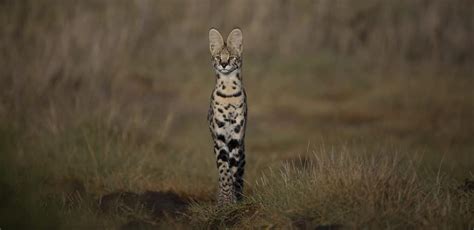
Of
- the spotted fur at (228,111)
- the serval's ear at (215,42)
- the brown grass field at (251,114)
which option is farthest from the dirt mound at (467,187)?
the serval's ear at (215,42)

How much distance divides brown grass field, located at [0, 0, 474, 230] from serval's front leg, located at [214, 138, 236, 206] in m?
0.18

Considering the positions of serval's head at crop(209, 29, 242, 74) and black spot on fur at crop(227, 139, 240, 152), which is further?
black spot on fur at crop(227, 139, 240, 152)

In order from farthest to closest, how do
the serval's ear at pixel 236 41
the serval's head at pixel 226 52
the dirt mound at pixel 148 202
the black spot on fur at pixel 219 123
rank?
1. the dirt mound at pixel 148 202
2. the black spot on fur at pixel 219 123
3. the serval's ear at pixel 236 41
4. the serval's head at pixel 226 52

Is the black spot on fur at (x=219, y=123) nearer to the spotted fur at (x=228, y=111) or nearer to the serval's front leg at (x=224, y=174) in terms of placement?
the spotted fur at (x=228, y=111)

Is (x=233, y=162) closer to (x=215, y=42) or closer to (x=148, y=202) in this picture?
(x=148, y=202)

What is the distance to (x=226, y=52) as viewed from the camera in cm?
654

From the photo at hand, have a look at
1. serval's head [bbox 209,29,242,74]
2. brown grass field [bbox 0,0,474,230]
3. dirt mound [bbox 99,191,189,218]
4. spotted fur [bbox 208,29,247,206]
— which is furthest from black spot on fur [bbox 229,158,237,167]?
serval's head [bbox 209,29,242,74]

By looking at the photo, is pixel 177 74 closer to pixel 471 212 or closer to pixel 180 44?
pixel 180 44

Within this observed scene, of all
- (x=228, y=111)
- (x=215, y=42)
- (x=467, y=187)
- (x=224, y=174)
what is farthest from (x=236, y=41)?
(x=467, y=187)

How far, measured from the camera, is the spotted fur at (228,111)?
6.59 m

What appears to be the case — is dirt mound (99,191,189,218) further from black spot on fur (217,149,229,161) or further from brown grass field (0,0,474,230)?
black spot on fur (217,149,229,161)

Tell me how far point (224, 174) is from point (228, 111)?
49 cm

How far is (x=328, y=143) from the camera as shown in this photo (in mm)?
11664

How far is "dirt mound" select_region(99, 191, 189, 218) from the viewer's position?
6844 millimetres
